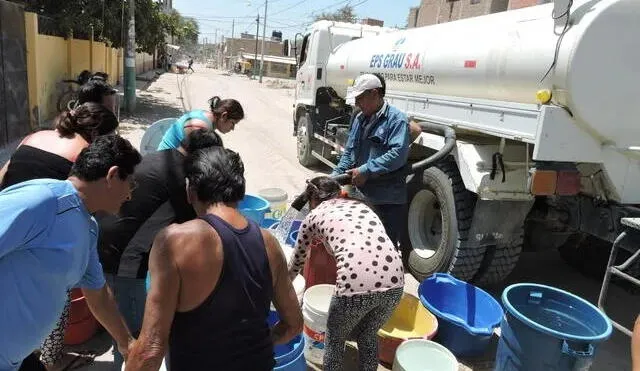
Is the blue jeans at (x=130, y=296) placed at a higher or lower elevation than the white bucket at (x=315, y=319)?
higher

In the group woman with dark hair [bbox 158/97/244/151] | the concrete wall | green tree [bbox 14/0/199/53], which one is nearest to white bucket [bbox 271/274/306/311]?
woman with dark hair [bbox 158/97/244/151]

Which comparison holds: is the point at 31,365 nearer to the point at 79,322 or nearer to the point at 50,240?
the point at 50,240

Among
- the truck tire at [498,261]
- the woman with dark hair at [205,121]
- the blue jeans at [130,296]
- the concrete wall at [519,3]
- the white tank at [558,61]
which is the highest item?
the concrete wall at [519,3]

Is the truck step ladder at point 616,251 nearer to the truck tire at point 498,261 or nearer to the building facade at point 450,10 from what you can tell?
the truck tire at point 498,261

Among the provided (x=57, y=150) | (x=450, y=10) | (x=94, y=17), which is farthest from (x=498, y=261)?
(x=450, y=10)

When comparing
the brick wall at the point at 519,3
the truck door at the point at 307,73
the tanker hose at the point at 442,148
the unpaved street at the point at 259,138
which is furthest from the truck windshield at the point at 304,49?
the brick wall at the point at 519,3

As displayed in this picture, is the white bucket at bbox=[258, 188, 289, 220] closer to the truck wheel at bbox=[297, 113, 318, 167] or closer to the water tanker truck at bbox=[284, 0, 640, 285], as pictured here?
the water tanker truck at bbox=[284, 0, 640, 285]

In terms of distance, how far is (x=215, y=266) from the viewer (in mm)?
1557

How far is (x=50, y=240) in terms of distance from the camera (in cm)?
157

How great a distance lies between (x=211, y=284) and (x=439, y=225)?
3.80 m

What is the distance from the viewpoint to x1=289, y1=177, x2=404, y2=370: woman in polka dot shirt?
2498 millimetres

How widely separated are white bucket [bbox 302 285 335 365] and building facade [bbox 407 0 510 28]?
23998mm

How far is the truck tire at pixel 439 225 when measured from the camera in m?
4.25

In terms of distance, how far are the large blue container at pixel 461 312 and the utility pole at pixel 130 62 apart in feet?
39.5
